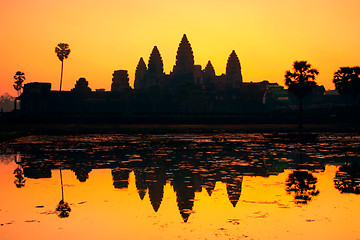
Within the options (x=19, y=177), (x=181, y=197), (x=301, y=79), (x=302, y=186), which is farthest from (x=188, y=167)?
(x=301, y=79)

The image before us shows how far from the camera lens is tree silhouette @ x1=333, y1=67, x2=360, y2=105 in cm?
10150

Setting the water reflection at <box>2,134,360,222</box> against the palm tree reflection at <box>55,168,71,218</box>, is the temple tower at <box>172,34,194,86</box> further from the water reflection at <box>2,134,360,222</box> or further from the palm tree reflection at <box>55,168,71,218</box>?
the palm tree reflection at <box>55,168,71,218</box>

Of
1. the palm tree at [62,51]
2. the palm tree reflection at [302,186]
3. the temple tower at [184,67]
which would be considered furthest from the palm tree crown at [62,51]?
the palm tree reflection at [302,186]

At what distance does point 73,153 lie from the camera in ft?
110

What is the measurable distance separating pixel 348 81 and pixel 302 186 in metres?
88.1

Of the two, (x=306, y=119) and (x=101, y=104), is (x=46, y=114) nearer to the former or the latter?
(x=306, y=119)

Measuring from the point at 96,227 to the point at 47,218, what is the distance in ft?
5.74

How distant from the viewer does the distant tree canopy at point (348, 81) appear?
101500 mm

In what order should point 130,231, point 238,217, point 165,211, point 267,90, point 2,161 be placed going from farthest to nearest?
point 267,90
point 2,161
point 165,211
point 238,217
point 130,231

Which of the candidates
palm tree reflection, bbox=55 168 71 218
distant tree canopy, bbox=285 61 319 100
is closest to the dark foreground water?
palm tree reflection, bbox=55 168 71 218

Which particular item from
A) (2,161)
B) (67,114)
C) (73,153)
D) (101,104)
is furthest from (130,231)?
(101,104)

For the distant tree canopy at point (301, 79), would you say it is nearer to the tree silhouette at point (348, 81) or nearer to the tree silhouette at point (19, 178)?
the tree silhouette at point (348, 81)

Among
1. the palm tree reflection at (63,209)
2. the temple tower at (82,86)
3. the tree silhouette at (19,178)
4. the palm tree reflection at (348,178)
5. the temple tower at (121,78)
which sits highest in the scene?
the temple tower at (121,78)

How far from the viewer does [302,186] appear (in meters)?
19.6
